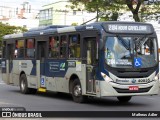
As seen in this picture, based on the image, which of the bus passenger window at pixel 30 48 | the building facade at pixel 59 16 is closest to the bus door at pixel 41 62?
the bus passenger window at pixel 30 48

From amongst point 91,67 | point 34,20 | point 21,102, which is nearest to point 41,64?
point 21,102

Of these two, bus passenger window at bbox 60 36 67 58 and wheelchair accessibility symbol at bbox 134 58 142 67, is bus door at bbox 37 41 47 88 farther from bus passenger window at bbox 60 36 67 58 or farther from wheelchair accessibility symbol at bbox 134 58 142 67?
wheelchair accessibility symbol at bbox 134 58 142 67

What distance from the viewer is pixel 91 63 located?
16.2 meters

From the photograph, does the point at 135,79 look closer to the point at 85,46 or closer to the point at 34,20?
the point at 85,46

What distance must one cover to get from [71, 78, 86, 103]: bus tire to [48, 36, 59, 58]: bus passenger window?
187 centimetres

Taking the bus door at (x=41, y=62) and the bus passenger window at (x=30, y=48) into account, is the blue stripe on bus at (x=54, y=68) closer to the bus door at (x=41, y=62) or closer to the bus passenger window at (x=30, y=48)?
the bus door at (x=41, y=62)

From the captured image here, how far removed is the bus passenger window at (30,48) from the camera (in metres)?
20.9

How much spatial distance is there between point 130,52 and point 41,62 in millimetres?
5226

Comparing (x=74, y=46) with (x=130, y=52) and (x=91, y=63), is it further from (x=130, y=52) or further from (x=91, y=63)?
(x=130, y=52)

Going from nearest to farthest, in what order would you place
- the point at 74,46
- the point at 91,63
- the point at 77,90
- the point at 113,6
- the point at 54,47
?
1. the point at 91,63
2. the point at 77,90
3. the point at 74,46
4. the point at 54,47
5. the point at 113,6

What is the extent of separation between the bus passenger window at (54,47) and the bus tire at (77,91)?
1870 mm

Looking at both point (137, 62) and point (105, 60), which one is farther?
point (137, 62)

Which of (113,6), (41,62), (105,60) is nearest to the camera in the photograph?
(105,60)

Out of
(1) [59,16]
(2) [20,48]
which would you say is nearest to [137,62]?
(2) [20,48]
